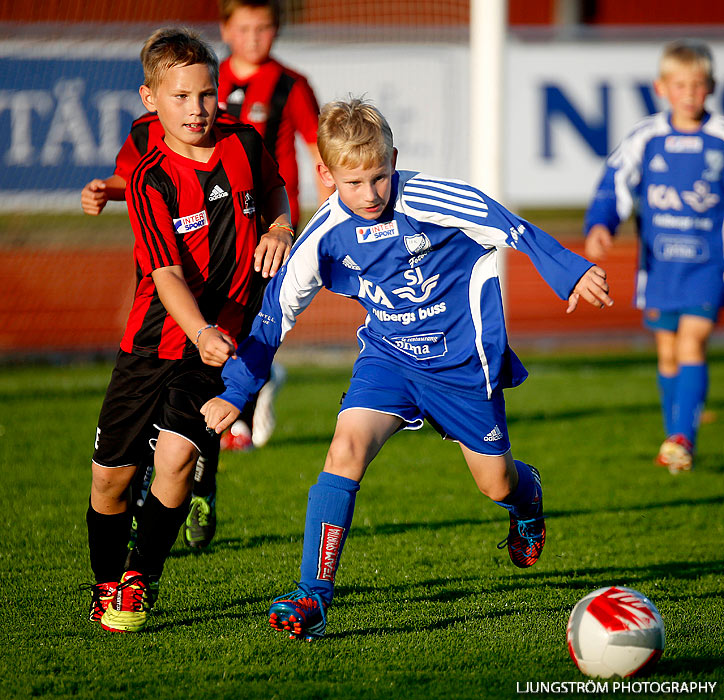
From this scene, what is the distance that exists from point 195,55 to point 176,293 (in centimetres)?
79

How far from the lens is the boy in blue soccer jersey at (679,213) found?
238 inches

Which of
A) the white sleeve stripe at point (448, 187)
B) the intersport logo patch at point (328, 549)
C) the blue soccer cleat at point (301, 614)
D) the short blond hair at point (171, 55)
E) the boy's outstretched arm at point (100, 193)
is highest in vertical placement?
the short blond hair at point (171, 55)

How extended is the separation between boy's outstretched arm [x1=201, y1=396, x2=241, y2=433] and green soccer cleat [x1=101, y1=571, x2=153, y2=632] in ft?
2.13

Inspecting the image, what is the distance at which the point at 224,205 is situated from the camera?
3574mm

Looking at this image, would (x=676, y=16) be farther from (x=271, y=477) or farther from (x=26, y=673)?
(x=26, y=673)

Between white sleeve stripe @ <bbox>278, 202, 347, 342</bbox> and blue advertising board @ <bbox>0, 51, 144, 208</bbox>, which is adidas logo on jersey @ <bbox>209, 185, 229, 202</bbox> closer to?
white sleeve stripe @ <bbox>278, 202, 347, 342</bbox>

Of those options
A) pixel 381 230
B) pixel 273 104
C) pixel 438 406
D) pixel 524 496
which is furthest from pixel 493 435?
pixel 273 104

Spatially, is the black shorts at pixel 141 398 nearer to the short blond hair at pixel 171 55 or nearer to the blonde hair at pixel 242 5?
the short blond hair at pixel 171 55

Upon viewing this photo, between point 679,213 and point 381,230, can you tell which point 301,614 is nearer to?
point 381,230

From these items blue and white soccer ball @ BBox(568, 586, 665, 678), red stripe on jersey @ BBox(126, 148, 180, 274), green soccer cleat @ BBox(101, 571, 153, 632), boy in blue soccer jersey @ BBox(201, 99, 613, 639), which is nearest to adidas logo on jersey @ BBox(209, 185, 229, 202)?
red stripe on jersey @ BBox(126, 148, 180, 274)

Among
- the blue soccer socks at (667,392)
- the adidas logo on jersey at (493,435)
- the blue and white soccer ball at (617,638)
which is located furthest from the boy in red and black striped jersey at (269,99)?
the blue and white soccer ball at (617,638)

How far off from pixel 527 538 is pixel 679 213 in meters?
2.99

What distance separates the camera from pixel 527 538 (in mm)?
3965

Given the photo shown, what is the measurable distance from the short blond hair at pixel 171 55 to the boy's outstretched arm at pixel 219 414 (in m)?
1.09
